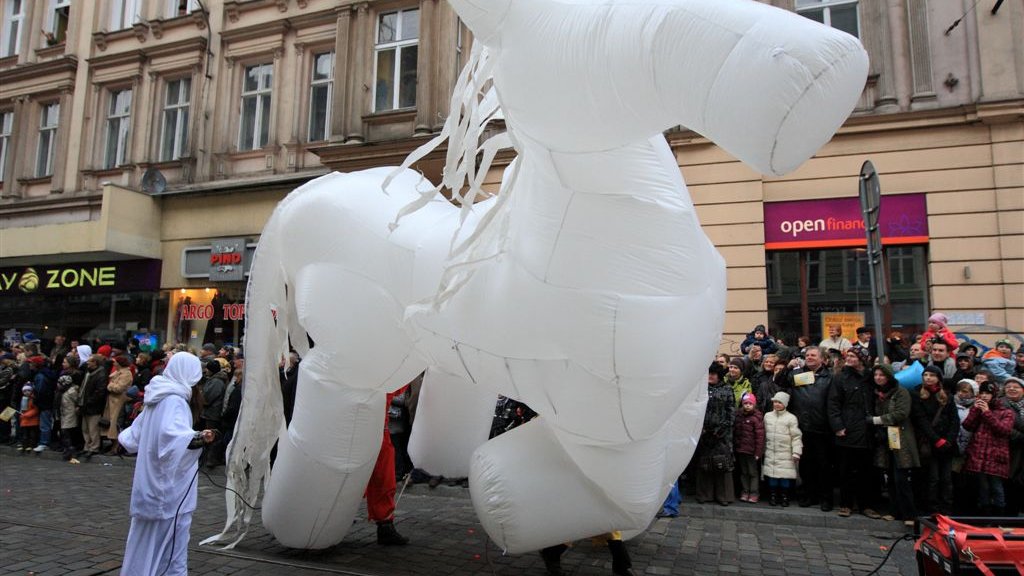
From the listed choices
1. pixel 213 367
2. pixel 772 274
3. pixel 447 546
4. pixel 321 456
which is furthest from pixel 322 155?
pixel 321 456

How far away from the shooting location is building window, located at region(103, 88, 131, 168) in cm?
1536

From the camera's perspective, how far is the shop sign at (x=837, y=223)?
923 cm

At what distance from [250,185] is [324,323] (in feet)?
35.5

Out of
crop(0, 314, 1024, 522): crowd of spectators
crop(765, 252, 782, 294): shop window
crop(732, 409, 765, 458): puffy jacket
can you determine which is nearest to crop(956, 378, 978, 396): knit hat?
crop(0, 314, 1024, 522): crowd of spectators

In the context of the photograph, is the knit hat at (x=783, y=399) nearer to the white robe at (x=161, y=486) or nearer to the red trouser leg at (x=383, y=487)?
the red trouser leg at (x=383, y=487)

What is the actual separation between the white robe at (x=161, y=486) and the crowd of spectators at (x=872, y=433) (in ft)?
14.4

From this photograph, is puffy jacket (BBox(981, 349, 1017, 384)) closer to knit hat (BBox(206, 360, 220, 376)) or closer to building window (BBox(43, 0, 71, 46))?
knit hat (BBox(206, 360, 220, 376))

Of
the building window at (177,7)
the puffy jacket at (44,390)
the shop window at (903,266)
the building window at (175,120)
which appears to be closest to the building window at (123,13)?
the building window at (177,7)

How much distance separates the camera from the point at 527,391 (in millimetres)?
2852

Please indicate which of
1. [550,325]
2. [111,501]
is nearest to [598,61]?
[550,325]

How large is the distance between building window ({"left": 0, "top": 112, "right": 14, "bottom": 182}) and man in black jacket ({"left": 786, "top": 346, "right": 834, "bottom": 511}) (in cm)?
1917

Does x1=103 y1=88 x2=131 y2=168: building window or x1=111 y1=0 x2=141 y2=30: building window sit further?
x1=111 y1=0 x2=141 y2=30: building window

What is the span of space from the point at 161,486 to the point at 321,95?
37.7 ft

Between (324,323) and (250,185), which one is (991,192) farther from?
(250,185)
